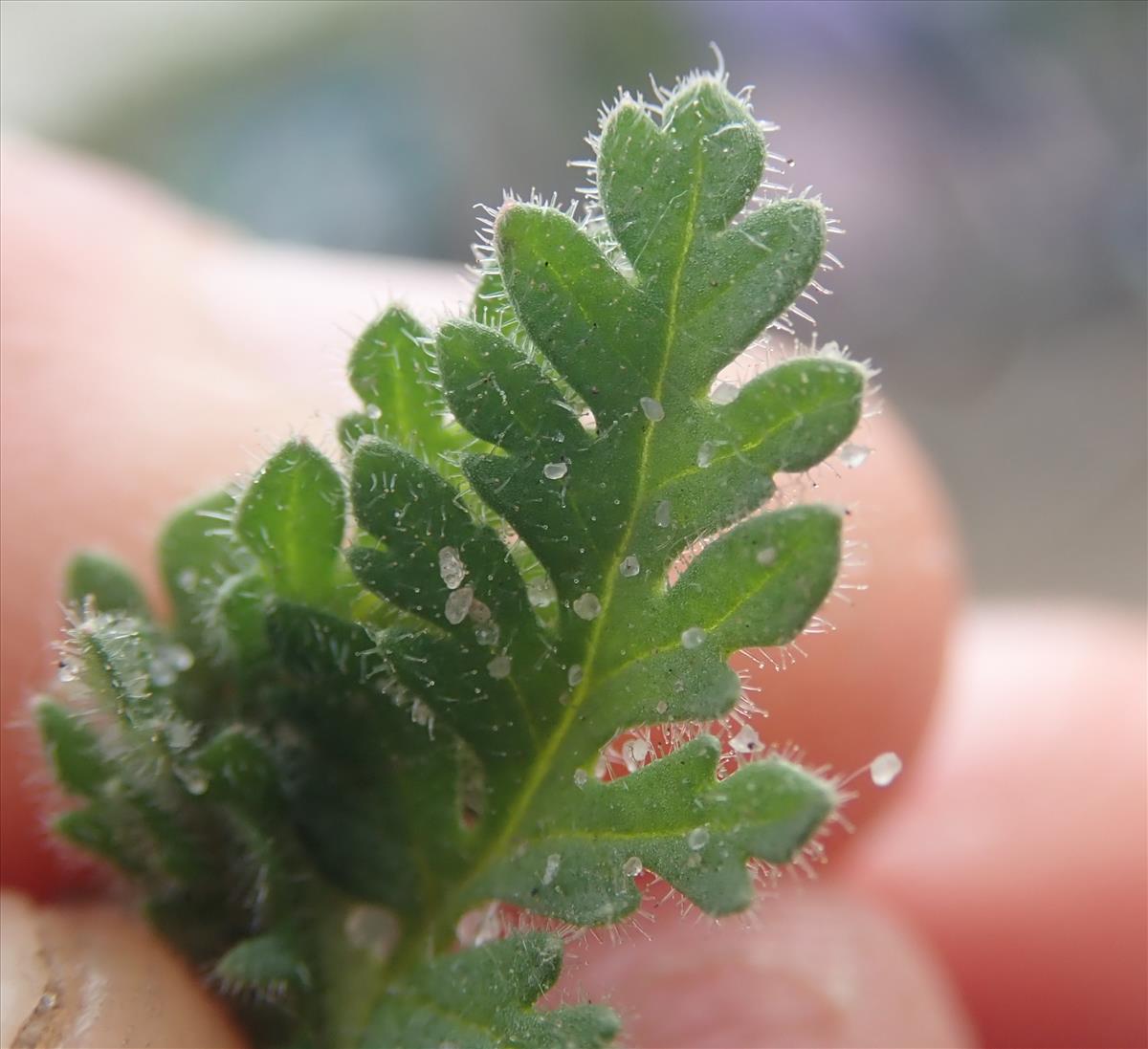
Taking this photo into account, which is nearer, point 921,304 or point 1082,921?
point 1082,921

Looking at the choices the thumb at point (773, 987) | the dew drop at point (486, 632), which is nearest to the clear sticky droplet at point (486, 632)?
the dew drop at point (486, 632)

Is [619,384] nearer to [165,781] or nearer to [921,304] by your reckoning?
[165,781]

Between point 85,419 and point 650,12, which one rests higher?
point 650,12

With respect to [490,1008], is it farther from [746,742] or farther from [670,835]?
[746,742]

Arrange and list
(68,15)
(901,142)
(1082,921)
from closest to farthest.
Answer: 1. (1082,921)
2. (901,142)
3. (68,15)

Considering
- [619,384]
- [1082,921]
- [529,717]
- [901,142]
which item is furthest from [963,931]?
[901,142]

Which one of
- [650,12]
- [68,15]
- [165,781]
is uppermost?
[650,12]

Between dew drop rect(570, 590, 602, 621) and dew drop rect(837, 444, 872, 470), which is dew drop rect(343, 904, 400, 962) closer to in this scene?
dew drop rect(570, 590, 602, 621)

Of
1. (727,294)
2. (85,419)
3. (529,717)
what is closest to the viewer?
(727,294)
